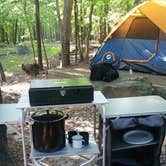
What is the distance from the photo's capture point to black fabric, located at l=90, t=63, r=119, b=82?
5.66m

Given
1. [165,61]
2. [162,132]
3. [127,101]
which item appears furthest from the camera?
[165,61]

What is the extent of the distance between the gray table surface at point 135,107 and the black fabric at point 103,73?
2.56m

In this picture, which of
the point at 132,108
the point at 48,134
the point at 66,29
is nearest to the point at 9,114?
the point at 48,134

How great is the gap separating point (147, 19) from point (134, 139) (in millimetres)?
4539

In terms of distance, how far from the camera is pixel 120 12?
1306 centimetres

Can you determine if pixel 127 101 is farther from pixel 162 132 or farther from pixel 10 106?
pixel 10 106

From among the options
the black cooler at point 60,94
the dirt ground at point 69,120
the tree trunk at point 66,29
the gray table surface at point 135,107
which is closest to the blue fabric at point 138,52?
the dirt ground at point 69,120

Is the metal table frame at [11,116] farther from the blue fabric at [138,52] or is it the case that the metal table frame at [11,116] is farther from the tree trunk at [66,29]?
the tree trunk at [66,29]

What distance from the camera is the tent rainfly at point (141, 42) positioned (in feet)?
20.6

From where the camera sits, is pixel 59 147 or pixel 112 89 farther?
pixel 112 89

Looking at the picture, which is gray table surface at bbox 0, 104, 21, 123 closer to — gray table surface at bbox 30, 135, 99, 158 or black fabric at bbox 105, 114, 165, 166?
gray table surface at bbox 30, 135, 99, 158

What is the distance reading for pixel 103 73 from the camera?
18.8 ft

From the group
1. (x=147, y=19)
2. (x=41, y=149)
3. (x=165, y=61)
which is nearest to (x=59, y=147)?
(x=41, y=149)

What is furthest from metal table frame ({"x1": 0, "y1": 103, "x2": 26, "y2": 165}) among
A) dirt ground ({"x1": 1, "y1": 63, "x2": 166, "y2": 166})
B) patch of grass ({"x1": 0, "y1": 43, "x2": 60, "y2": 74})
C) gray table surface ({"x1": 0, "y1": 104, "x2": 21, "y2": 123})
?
patch of grass ({"x1": 0, "y1": 43, "x2": 60, "y2": 74})
